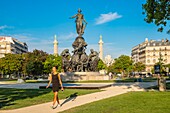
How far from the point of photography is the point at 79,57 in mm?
44469

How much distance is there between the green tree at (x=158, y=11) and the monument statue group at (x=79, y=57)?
82.2 ft

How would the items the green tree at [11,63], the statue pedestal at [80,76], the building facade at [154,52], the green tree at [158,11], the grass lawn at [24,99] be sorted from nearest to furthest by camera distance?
the grass lawn at [24,99] < the green tree at [158,11] < the statue pedestal at [80,76] < the green tree at [11,63] < the building facade at [154,52]

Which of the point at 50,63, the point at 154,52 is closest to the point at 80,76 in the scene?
the point at 50,63

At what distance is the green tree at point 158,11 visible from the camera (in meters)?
19.0

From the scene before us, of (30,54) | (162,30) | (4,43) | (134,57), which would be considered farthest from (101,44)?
(162,30)

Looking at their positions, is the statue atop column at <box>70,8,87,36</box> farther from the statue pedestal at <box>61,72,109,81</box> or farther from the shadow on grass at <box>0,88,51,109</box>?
the shadow on grass at <box>0,88,51,109</box>

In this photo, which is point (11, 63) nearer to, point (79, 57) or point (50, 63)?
point (50, 63)

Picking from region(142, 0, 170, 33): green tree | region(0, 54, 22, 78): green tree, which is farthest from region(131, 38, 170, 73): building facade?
region(142, 0, 170, 33): green tree

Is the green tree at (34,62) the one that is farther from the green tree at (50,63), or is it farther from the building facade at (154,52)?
the building facade at (154,52)

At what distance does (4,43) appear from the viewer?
5404 inches

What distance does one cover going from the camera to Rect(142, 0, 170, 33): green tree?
19044 mm

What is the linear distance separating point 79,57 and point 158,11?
26176 mm

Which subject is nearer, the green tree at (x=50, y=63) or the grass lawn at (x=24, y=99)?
the grass lawn at (x=24, y=99)

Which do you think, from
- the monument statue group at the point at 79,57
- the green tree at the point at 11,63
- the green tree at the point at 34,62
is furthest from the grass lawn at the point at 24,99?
the green tree at the point at 11,63
